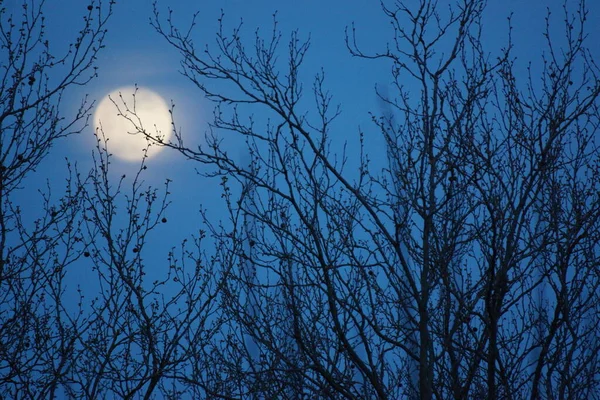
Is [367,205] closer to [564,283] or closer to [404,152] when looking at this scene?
[404,152]

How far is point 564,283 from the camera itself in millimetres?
4590

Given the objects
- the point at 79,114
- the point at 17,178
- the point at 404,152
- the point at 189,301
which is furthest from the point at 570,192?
the point at 17,178

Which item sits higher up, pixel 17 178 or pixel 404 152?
pixel 17 178

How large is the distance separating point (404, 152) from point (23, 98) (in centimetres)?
339

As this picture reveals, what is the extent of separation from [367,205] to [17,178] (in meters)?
3.12

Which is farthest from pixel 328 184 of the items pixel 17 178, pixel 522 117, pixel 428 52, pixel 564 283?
pixel 17 178

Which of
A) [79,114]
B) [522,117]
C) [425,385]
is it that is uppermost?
[79,114]

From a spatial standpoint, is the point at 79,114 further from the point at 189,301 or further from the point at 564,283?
the point at 564,283

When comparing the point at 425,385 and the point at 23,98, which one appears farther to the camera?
the point at 23,98

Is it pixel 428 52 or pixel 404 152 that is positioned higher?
pixel 428 52

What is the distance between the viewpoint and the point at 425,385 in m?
3.92

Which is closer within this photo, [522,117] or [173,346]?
[522,117]

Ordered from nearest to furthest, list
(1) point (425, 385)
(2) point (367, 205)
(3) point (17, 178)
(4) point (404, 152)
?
(1) point (425, 385) < (2) point (367, 205) < (4) point (404, 152) < (3) point (17, 178)

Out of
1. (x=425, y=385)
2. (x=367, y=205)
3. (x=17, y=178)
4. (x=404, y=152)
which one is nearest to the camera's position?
(x=425, y=385)
